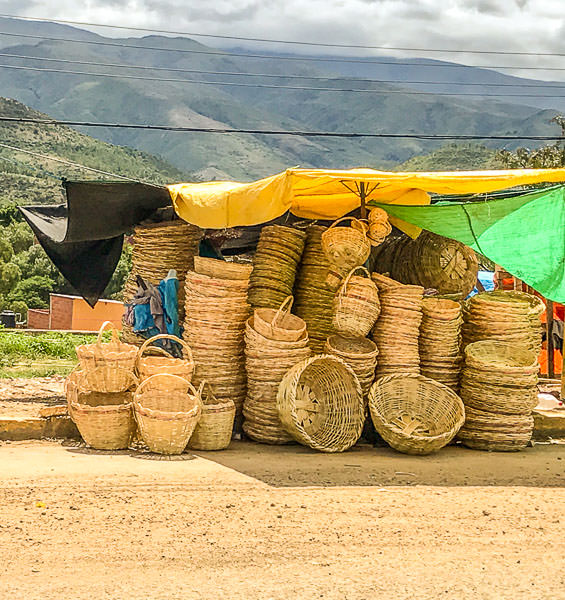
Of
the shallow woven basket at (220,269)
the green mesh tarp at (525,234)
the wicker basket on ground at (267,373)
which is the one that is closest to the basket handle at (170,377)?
the wicker basket on ground at (267,373)

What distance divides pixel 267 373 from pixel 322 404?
21.8 inches

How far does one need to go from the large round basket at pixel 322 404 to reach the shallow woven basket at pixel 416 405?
0.22 metres

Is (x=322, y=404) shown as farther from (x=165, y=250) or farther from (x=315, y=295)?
(x=165, y=250)

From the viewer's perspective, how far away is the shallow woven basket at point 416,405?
757 cm

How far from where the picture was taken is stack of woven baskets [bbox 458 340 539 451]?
7.57 metres

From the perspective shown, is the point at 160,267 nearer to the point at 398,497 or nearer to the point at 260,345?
the point at 260,345

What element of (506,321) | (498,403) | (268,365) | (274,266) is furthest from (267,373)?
(506,321)

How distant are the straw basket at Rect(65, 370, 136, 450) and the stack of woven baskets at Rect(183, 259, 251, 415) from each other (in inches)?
27.8

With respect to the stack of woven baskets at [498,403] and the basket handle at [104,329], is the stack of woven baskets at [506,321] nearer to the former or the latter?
the stack of woven baskets at [498,403]

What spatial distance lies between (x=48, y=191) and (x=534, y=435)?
166 feet

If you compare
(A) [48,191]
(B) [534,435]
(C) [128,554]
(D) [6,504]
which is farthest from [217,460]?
(A) [48,191]

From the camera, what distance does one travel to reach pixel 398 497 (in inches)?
231

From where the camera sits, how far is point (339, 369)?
7.56 meters

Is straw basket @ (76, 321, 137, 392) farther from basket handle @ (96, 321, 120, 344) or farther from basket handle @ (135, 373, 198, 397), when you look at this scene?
basket handle @ (135, 373, 198, 397)
